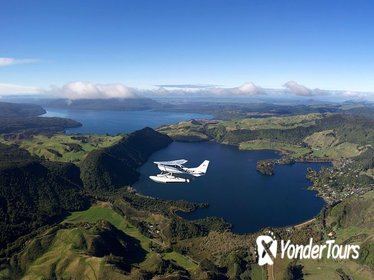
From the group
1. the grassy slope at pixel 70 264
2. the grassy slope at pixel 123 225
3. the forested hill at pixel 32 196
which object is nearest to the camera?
the grassy slope at pixel 70 264

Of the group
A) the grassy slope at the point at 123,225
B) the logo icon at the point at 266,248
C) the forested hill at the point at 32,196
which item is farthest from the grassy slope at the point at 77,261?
the logo icon at the point at 266,248

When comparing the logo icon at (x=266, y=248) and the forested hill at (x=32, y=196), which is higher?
the forested hill at (x=32, y=196)

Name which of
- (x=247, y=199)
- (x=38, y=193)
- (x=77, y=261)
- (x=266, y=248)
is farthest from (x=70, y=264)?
(x=247, y=199)

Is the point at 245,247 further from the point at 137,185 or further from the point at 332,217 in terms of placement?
the point at 137,185

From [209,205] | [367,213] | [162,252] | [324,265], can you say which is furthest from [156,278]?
[367,213]

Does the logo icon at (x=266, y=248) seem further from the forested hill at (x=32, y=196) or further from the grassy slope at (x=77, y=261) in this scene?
the forested hill at (x=32, y=196)

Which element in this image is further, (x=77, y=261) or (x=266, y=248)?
(x=266, y=248)

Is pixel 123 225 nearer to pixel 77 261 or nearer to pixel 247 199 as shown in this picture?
pixel 77 261

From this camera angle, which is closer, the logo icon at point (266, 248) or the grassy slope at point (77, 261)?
the grassy slope at point (77, 261)
